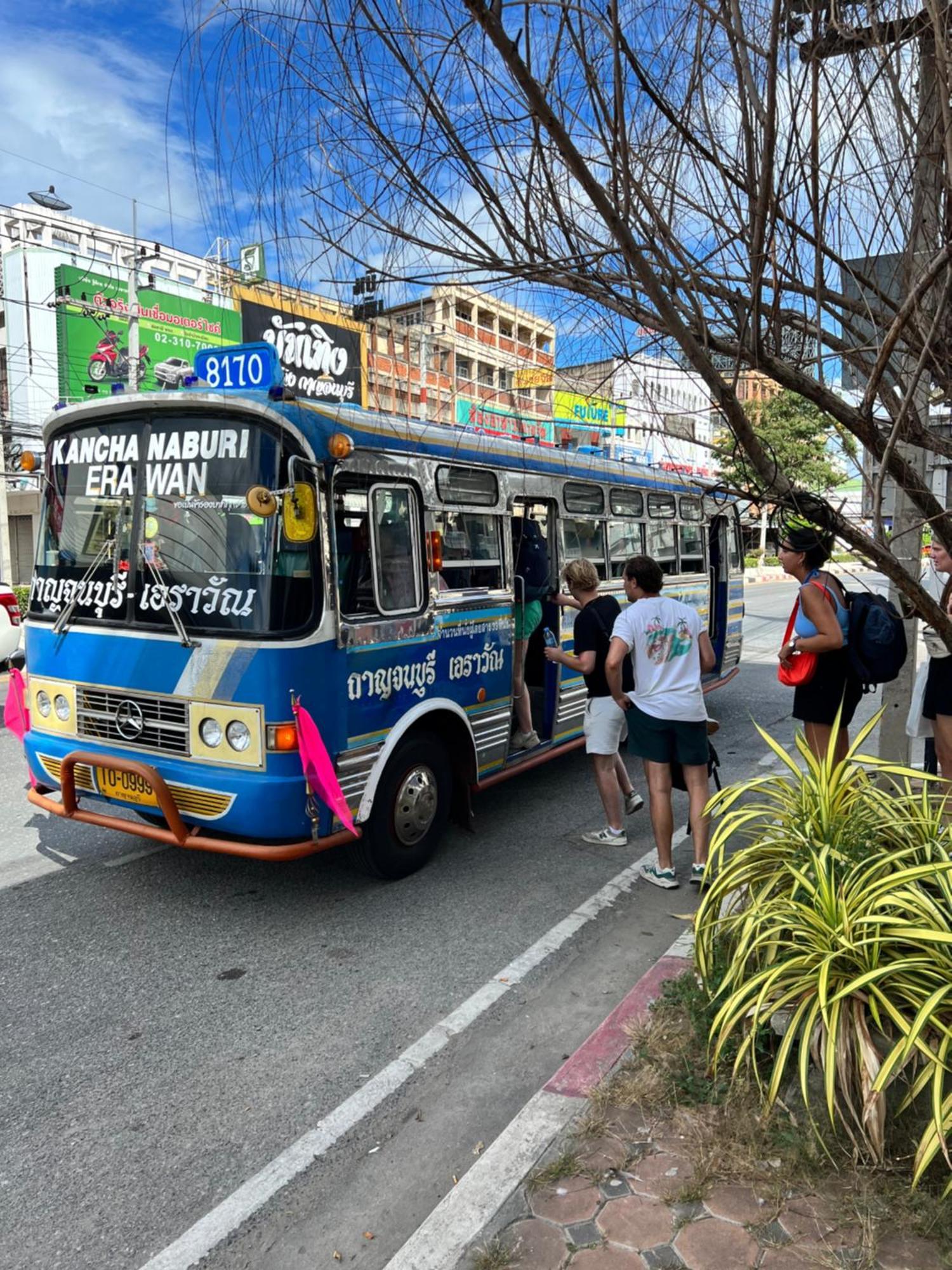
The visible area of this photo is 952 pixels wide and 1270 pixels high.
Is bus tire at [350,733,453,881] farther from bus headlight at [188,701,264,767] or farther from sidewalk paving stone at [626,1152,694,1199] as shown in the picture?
sidewalk paving stone at [626,1152,694,1199]

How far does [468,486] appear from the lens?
5.65 metres

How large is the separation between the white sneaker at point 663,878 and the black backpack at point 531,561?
7.60ft

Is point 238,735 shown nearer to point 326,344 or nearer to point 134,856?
point 134,856

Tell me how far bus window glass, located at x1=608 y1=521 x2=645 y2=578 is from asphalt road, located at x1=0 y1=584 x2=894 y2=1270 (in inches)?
98.9

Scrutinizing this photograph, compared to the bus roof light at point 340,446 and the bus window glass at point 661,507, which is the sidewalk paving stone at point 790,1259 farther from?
the bus window glass at point 661,507

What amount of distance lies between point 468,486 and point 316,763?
7.35ft

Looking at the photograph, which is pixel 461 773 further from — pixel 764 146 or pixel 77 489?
pixel 764 146

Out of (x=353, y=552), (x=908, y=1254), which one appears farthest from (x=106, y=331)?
(x=908, y=1254)

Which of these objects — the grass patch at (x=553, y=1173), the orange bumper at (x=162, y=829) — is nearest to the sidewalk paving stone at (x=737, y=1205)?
the grass patch at (x=553, y=1173)

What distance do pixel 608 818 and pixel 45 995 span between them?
3.47 metres

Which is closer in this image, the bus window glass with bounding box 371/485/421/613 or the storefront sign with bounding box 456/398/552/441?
the storefront sign with bounding box 456/398/552/441

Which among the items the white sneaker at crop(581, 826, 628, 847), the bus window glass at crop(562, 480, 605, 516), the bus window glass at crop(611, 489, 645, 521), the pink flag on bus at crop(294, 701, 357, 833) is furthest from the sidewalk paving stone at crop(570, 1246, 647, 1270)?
the bus window glass at crop(611, 489, 645, 521)

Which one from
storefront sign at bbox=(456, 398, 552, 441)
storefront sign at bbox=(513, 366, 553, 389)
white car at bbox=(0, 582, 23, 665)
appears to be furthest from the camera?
white car at bbox=(0, 582, 23, 665)

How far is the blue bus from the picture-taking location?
14.0 feet
